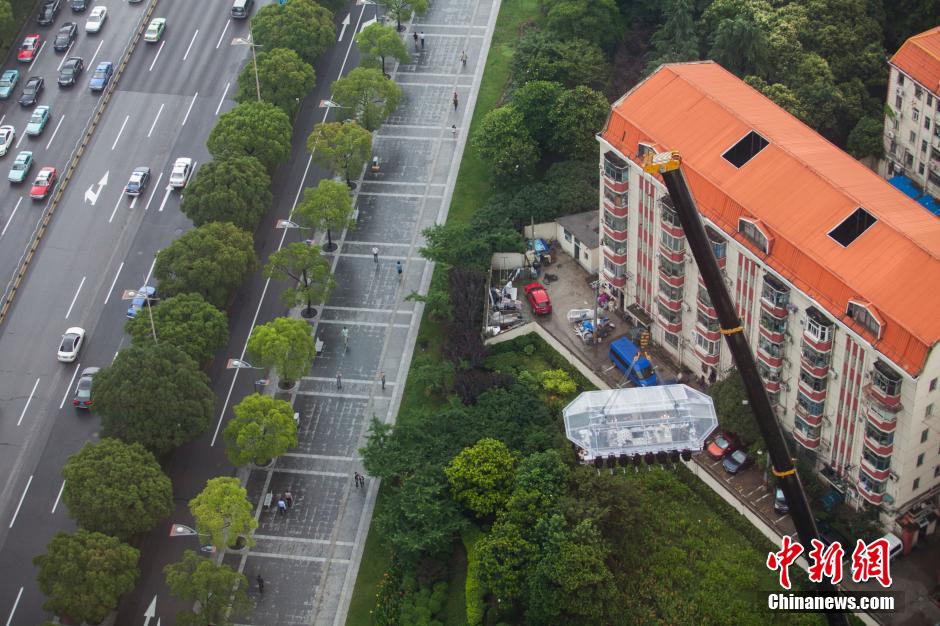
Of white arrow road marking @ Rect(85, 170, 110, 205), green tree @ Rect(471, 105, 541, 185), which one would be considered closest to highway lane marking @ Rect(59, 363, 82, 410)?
white arrow road marking @ Rect(85, 170, 110, 205)

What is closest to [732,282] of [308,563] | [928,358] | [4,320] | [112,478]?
[928,358]

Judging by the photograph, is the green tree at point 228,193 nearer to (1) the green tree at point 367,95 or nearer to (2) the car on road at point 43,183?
(1) the green tree at point 367,95

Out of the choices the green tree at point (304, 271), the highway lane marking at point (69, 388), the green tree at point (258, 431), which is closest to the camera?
the green tree at point (258, 431)

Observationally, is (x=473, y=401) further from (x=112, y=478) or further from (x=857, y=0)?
(x=857, y=0)

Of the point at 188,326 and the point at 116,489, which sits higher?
the point at 188,326

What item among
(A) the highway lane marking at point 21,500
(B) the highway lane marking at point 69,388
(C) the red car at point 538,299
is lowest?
(A) the highway lane marking at point 21,500

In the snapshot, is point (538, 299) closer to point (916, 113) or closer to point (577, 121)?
point (577, 121)

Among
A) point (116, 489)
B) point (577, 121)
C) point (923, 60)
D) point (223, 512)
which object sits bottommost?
point (223, 512)

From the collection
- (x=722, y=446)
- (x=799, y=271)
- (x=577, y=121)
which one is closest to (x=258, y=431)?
(x=722, y=446)

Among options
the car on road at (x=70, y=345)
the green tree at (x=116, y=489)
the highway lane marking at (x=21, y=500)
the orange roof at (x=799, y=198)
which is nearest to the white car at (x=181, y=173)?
the car on road at (x=70, y=345)
